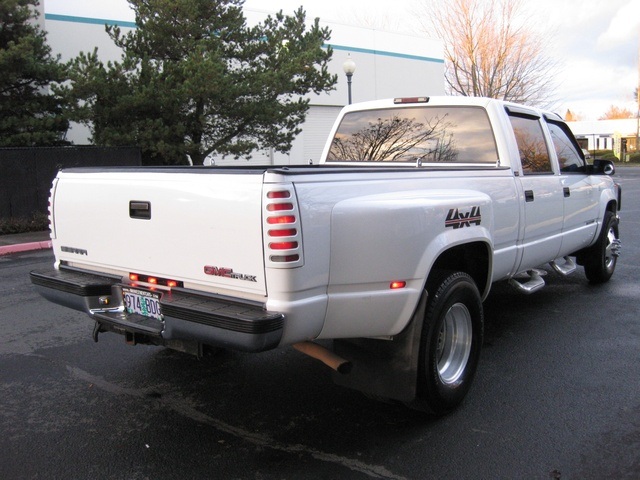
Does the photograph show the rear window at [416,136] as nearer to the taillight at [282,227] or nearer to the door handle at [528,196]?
the door handle at [528,196]

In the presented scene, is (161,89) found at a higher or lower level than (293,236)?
higher

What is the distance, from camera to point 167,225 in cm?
324

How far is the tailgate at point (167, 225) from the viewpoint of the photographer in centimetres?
291

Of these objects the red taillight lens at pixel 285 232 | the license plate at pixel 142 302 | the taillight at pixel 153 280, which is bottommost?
the license plate at pixel 142 302

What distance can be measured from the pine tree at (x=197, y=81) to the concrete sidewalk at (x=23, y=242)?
11.6ft

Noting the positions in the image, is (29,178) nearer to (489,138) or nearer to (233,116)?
(233,116)

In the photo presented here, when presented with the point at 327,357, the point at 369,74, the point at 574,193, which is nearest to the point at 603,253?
the point at 574,193

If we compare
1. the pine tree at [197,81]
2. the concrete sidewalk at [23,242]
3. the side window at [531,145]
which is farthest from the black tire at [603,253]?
the pine tree at [197,81]

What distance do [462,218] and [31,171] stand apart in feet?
44.4

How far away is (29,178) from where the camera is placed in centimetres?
1445

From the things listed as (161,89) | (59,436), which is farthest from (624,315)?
(161,89)

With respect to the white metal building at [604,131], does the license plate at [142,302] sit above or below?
below

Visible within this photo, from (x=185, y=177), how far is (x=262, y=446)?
1.62m

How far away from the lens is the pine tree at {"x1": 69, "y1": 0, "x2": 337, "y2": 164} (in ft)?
48.9
